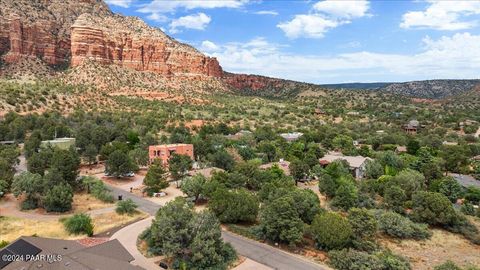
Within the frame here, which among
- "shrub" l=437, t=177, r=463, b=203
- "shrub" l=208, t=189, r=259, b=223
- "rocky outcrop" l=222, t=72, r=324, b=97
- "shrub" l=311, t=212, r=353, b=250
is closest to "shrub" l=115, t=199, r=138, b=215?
"shrub" l=208, t=189, r=259, b=223

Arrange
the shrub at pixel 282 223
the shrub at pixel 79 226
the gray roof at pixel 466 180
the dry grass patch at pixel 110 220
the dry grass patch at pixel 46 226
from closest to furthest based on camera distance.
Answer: the shrub at pixel 282 223, the dry grass patch at pixel 46 226, the shrub at pixel 79 226, the dry grass patch at pixel 110 220, the gray roof at pixel 466 180

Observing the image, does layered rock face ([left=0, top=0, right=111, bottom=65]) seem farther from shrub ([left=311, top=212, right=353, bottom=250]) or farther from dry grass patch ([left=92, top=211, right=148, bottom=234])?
shrub ([left=311, top=212, right=353, bottom=250])

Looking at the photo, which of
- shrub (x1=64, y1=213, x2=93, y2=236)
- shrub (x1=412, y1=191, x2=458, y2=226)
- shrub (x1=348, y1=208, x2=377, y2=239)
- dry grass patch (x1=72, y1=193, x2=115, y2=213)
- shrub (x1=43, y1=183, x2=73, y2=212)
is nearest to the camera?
shrub (x1=64, y1=213, x2=93, y2=236)

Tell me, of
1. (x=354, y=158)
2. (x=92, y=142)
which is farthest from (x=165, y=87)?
(x=354, y=158)

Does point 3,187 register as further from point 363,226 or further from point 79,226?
point 363,226

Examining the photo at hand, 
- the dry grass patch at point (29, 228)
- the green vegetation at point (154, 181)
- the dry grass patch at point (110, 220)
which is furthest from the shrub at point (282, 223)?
the green vegetation at point (154, 181)

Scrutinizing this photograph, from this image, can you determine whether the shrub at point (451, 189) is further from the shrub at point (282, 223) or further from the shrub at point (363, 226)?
the shrub at point (282, 223)
